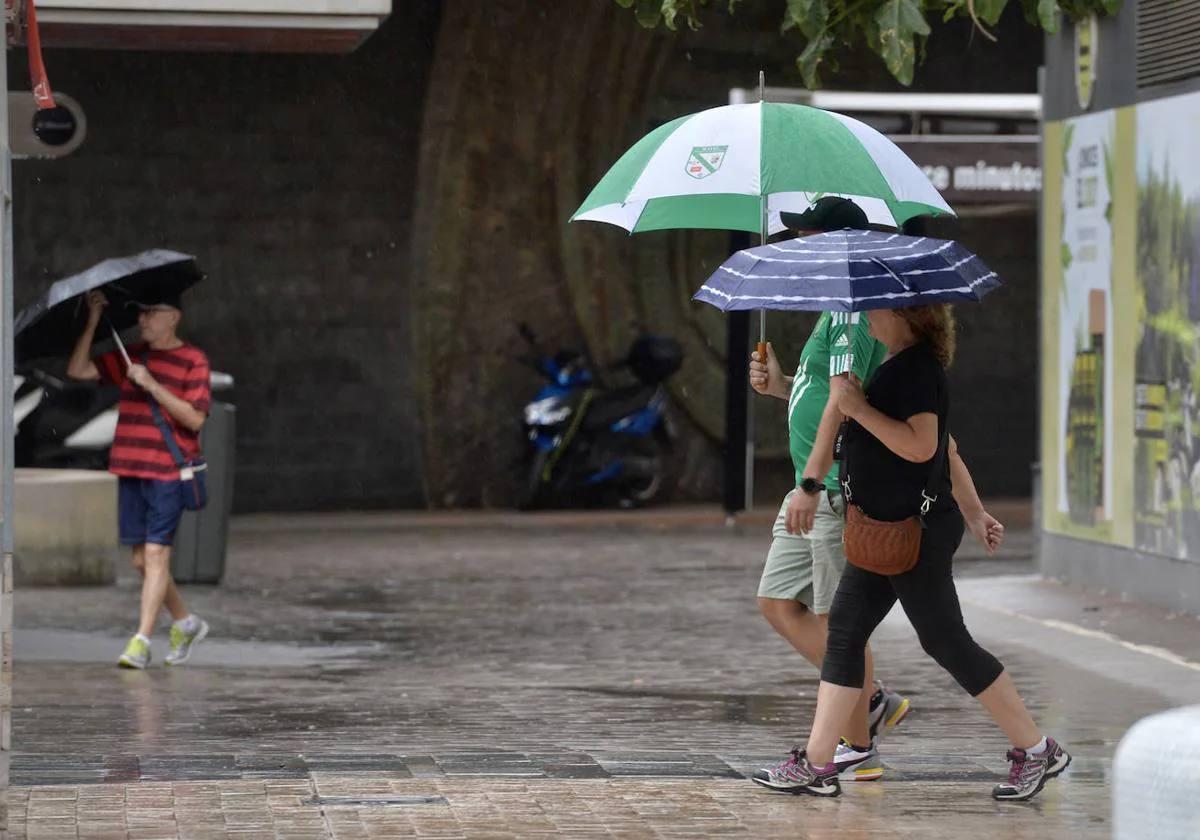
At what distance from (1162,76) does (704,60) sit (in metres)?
8.33

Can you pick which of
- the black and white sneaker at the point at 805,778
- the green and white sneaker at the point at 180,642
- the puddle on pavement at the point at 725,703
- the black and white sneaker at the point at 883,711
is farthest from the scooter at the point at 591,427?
the black and white sneaker at the point at 805,778

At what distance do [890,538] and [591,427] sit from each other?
43.7 feet

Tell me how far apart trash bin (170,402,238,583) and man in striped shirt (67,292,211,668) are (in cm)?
355

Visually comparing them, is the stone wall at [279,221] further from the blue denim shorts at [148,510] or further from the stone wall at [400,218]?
the blue denim shorts at [148,510]

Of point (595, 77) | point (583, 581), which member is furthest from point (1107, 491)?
point (595, 77)

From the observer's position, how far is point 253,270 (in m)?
19.9

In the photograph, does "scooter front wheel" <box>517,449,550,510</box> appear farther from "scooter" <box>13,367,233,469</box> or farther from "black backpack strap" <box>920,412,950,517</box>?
"black backpack strap" <box>920,412,950,517</box>

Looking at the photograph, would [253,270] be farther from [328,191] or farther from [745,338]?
[745,338]

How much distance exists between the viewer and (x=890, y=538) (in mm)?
6832

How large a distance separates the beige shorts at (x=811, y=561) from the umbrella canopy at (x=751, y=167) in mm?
939

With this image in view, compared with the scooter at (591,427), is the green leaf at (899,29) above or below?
above

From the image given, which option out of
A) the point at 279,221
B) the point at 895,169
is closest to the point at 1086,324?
the point at 895,169

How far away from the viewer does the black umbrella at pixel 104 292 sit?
405 inches

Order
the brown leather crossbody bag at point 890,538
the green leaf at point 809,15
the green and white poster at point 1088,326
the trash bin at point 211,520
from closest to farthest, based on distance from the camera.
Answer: the brown leather crossbody bag at point 890,538
the green leaf at point 809,15
the green and white poster at point 1088,326
the trash bin at point 211,520
